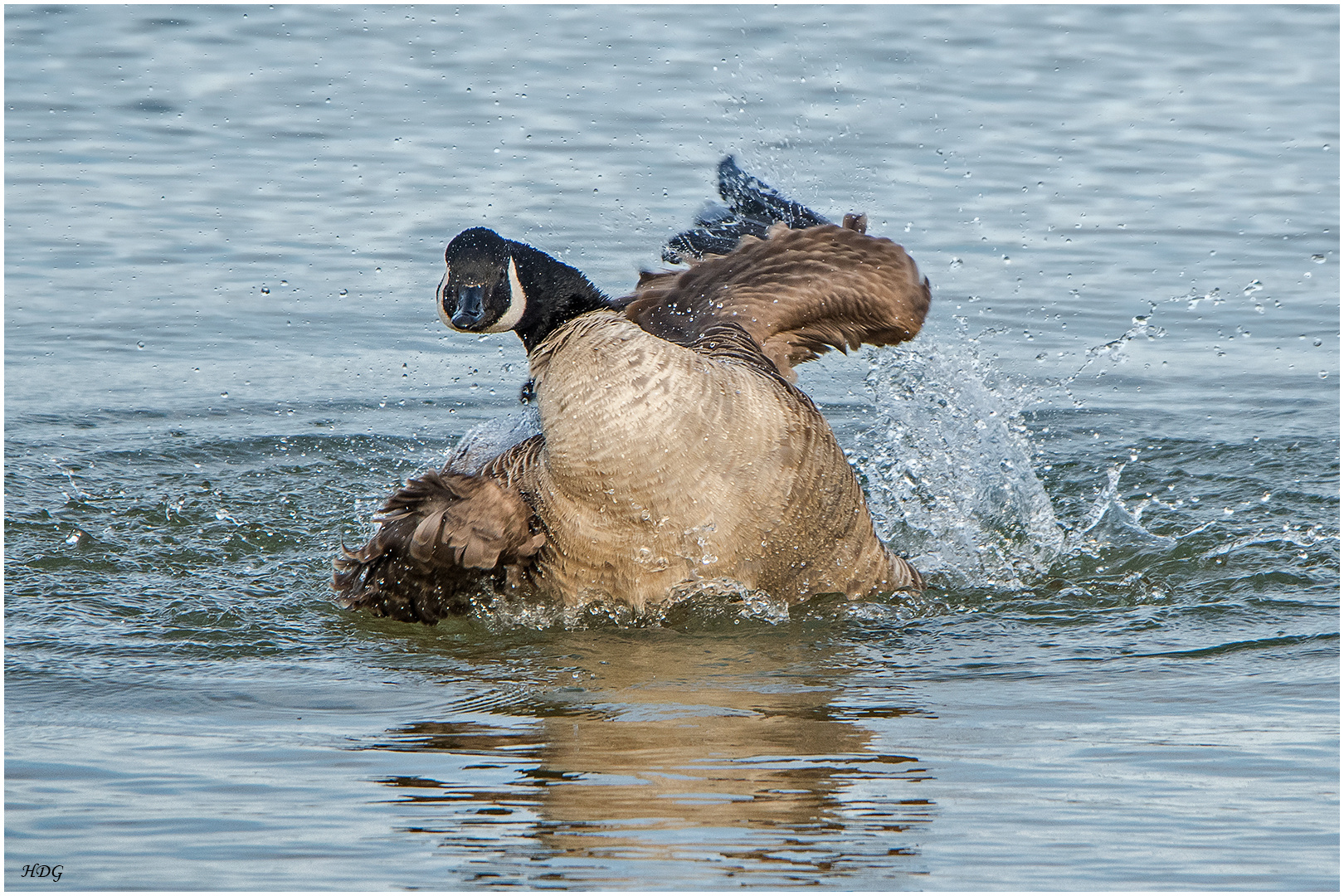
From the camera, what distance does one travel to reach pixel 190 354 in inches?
424

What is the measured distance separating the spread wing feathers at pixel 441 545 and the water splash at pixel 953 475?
2166mm

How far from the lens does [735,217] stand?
871 centimetres

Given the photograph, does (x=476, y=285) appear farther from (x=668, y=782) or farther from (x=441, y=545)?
(x=668, y=782)

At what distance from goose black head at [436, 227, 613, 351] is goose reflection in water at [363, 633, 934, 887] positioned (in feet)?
4.15

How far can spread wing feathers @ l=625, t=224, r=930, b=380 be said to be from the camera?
765 cm

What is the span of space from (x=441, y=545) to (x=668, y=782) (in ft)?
5.25

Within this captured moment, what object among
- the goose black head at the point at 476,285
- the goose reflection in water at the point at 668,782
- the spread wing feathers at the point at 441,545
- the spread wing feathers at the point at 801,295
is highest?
the goose black head at the point at 476,285

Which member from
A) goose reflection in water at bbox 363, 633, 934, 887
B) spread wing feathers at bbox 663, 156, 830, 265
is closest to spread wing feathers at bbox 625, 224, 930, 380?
spread wing feathers at bbox 663, 156, 830, 265

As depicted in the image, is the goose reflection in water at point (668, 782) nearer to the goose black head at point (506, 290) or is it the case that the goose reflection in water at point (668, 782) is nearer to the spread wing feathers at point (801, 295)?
the goose black head at point (506, 290)

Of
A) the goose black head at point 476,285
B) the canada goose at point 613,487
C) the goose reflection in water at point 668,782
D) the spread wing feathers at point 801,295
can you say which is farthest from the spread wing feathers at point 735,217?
the goose reflection in water at point 668,782

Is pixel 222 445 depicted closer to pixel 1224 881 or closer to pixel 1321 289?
pixel 1224 881

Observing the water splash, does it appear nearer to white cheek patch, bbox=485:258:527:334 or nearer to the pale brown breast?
the pale brown breast

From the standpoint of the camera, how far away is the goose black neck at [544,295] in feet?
19.7

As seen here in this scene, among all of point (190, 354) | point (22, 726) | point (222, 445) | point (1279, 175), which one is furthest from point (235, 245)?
point (1279, 175)
